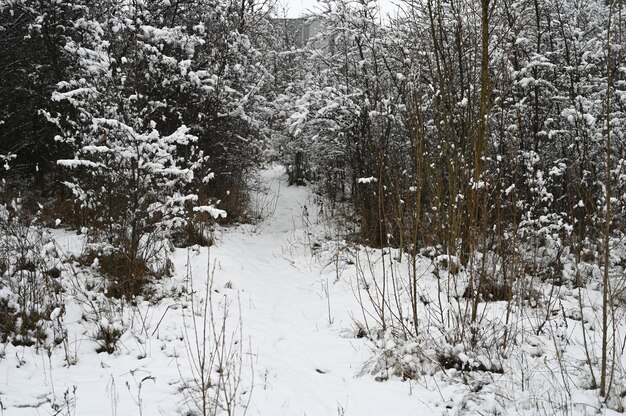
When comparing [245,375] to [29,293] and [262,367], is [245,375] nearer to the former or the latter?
[262,367]

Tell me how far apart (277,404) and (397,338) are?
1.39m

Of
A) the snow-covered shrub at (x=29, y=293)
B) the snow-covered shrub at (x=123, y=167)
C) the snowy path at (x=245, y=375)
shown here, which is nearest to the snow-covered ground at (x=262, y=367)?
the snowy path at (x=245, y=375)

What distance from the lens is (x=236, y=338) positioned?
4402 millimetres

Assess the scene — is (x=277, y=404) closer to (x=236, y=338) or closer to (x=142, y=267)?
(x=236, y=338)

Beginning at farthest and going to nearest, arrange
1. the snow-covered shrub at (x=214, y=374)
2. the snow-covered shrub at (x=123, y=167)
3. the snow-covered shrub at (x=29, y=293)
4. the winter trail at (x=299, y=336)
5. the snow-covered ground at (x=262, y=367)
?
the snow-covered shrub at (x=123, y=167) < the snow-covered shrub at (x=29, y=293) < the winter trail at (x=299, y=336) < the snow-covered ground at (x=262, y=367) < the snow-covered shrub at (x=214, y=374)

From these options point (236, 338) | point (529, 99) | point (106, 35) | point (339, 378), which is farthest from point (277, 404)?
point (529, 99)

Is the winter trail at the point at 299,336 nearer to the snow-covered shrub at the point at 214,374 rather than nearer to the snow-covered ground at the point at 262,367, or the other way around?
the snow-covered ground at the point at 262,367

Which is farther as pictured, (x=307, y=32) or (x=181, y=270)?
(x=307, y=32)

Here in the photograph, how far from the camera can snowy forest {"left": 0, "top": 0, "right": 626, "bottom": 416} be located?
3379mm

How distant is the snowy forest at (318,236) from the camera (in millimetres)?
3379

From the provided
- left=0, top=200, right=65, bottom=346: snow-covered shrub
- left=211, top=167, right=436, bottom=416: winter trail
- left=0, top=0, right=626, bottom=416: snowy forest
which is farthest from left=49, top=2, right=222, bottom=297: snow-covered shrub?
left=211, top=167, right=436, bottom=416: winter trail

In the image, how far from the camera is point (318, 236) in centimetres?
915

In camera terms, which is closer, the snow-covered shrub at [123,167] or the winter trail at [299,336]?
the winter trail at [299,336]

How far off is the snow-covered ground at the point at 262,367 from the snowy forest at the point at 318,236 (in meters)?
0.02
